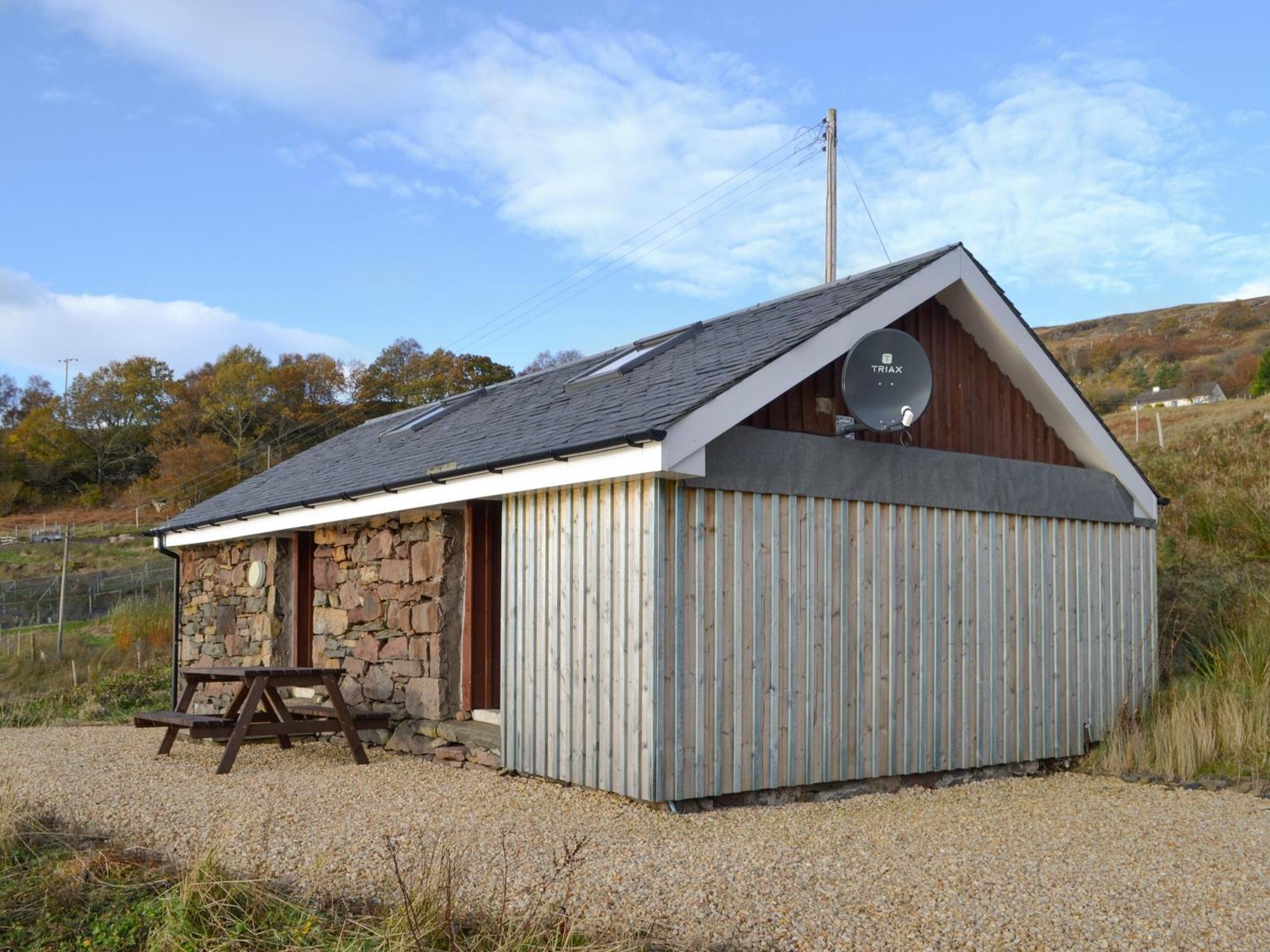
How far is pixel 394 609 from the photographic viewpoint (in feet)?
32.9

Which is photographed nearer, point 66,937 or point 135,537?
point 66,937

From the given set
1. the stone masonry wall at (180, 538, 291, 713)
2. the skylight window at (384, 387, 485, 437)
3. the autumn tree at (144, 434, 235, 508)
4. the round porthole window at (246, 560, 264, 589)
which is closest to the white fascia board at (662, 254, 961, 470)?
the skylight window at (384, 387, 485, 437)

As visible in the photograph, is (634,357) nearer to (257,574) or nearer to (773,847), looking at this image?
(773,847)

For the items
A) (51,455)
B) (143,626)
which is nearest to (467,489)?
(143,626)

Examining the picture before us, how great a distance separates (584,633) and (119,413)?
49.8 m

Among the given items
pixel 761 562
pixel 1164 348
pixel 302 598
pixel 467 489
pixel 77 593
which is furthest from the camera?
pixel 1164 348

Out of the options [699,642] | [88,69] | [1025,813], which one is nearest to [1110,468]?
[1025,813]

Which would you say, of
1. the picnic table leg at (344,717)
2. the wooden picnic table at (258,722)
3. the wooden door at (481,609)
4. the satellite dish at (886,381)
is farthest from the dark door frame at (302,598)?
the satellite dish at (886,381)

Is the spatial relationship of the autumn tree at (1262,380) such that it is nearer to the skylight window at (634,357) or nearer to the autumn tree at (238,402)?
the skylight window at (634,357)

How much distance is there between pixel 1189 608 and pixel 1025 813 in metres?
6.04

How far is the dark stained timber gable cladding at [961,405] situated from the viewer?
8.20 metres

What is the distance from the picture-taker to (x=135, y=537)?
133 ft

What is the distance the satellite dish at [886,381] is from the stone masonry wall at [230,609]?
6.99 m

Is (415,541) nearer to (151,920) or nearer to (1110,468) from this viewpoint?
(151,920)
